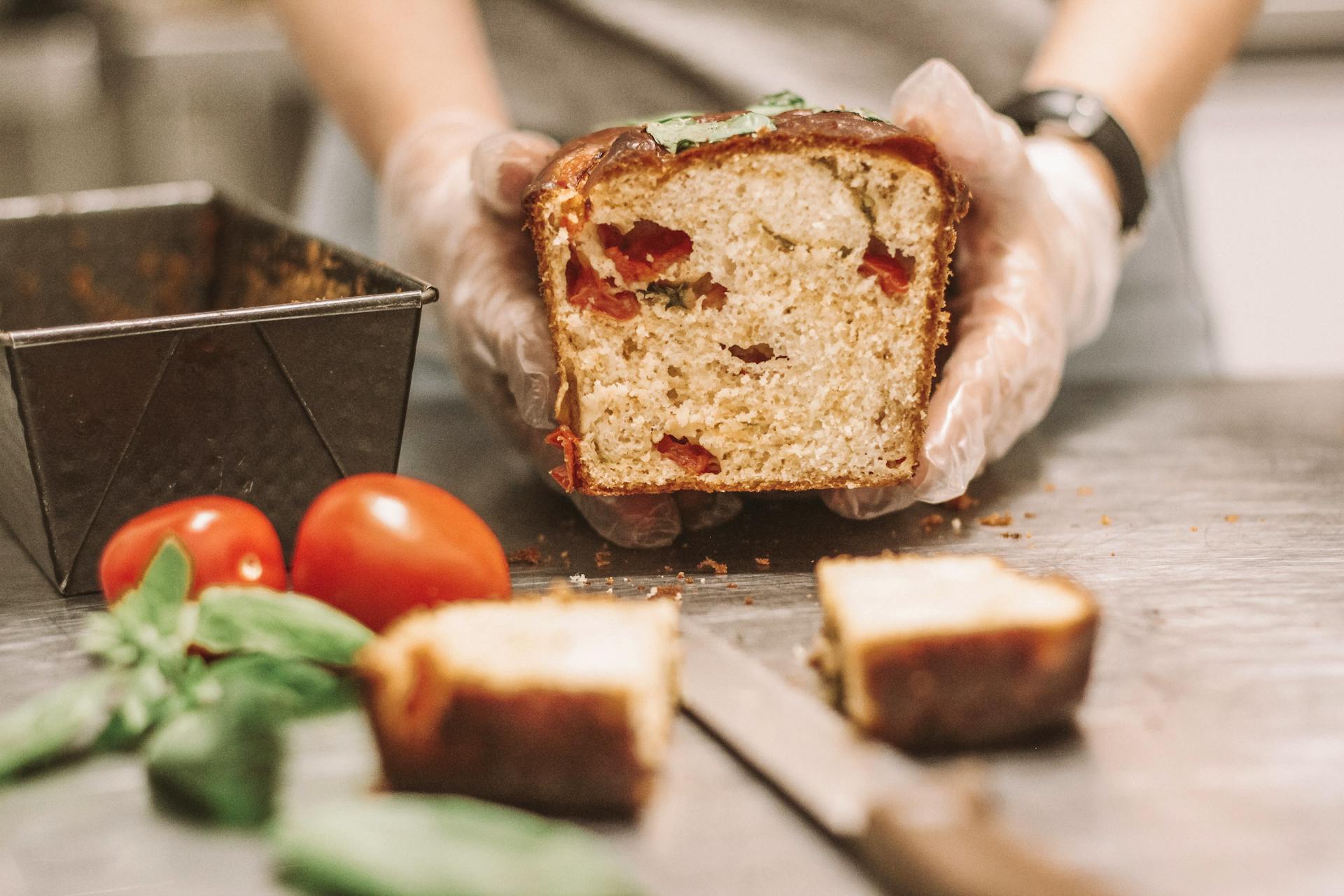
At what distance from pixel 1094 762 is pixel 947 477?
757mm

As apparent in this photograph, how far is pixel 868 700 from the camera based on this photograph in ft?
5.30

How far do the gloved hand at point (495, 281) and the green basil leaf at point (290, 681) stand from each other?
75 centimetres

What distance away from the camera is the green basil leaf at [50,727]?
1.59m

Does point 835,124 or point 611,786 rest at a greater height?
point 835,124

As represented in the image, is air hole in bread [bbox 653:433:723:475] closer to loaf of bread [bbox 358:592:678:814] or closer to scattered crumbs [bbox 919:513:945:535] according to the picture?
scattered crumbs [bbox 919:513:945:535]

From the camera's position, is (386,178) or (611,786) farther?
(386,178)

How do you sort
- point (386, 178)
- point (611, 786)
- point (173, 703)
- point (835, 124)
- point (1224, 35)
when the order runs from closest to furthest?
point (611, 786) → point (173, 703) → point (835, 124) → point (386, 178) → point (1224, 35)

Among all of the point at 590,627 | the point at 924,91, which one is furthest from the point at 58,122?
the point at 590,627

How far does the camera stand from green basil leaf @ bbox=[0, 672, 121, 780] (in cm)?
159

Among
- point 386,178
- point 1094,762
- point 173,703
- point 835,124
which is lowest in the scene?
point 173,703

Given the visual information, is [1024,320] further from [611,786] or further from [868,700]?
[611,786]

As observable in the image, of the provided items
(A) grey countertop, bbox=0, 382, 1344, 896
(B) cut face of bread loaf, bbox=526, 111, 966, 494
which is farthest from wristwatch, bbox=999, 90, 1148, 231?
(B) cut face of bread loaf, bbox=526, 111, 966, 494

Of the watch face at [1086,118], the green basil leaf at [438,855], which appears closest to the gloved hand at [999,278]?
the watch face at [1086,118]

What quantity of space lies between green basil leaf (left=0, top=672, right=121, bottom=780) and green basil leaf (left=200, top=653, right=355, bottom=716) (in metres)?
0.14
